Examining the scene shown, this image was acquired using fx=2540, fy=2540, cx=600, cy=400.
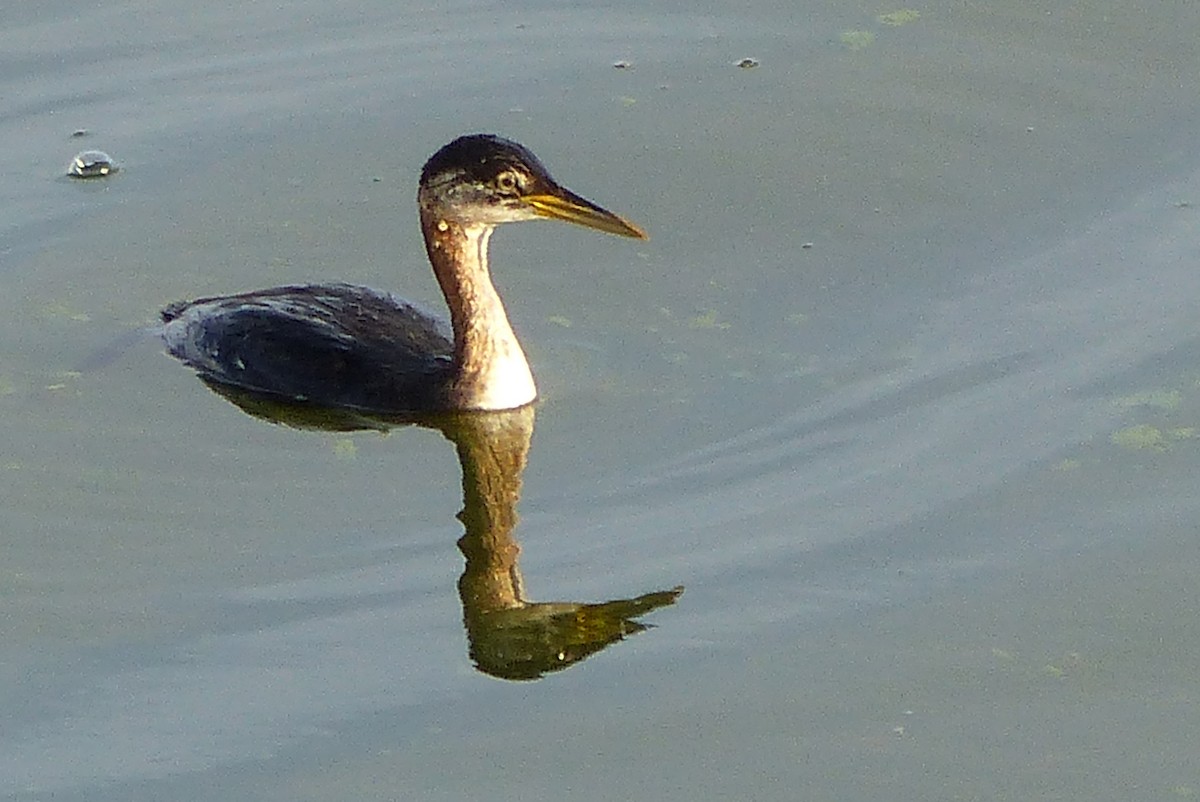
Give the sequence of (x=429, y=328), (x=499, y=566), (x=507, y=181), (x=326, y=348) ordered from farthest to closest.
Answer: (x=429, y=328) < (x=326, y=348) < (x=507, y=181) < (x=499, y=566)

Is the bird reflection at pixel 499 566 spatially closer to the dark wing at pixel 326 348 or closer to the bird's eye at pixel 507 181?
the dark wing at pixel 326 348

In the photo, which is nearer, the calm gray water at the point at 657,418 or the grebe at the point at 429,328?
the calm gray water at the point at 657,418

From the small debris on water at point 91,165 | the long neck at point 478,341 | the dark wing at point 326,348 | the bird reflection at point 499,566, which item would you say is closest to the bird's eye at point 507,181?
the long neck at point 478,341

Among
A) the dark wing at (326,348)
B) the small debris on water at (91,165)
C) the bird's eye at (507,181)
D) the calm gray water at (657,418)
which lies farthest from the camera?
the small debris on water at (91,165)

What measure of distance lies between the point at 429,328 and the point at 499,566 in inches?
61.3

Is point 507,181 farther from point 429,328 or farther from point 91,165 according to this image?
point 91,165

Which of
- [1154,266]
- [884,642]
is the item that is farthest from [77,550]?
[1154,266]

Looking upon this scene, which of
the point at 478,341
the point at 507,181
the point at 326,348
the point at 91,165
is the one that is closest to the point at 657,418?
the point at 478,341

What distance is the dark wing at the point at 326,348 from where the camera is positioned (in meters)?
8.38

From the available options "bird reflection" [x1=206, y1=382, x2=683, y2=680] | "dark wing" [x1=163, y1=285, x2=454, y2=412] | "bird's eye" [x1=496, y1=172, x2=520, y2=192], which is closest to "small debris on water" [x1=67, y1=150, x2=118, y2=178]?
"dark wing" [x1=163, y1=285, x2=454, y2=412]

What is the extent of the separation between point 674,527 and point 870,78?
11.5ft

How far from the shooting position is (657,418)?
805 cm

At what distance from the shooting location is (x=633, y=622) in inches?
270

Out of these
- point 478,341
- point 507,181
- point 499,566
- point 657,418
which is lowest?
point 499,566
